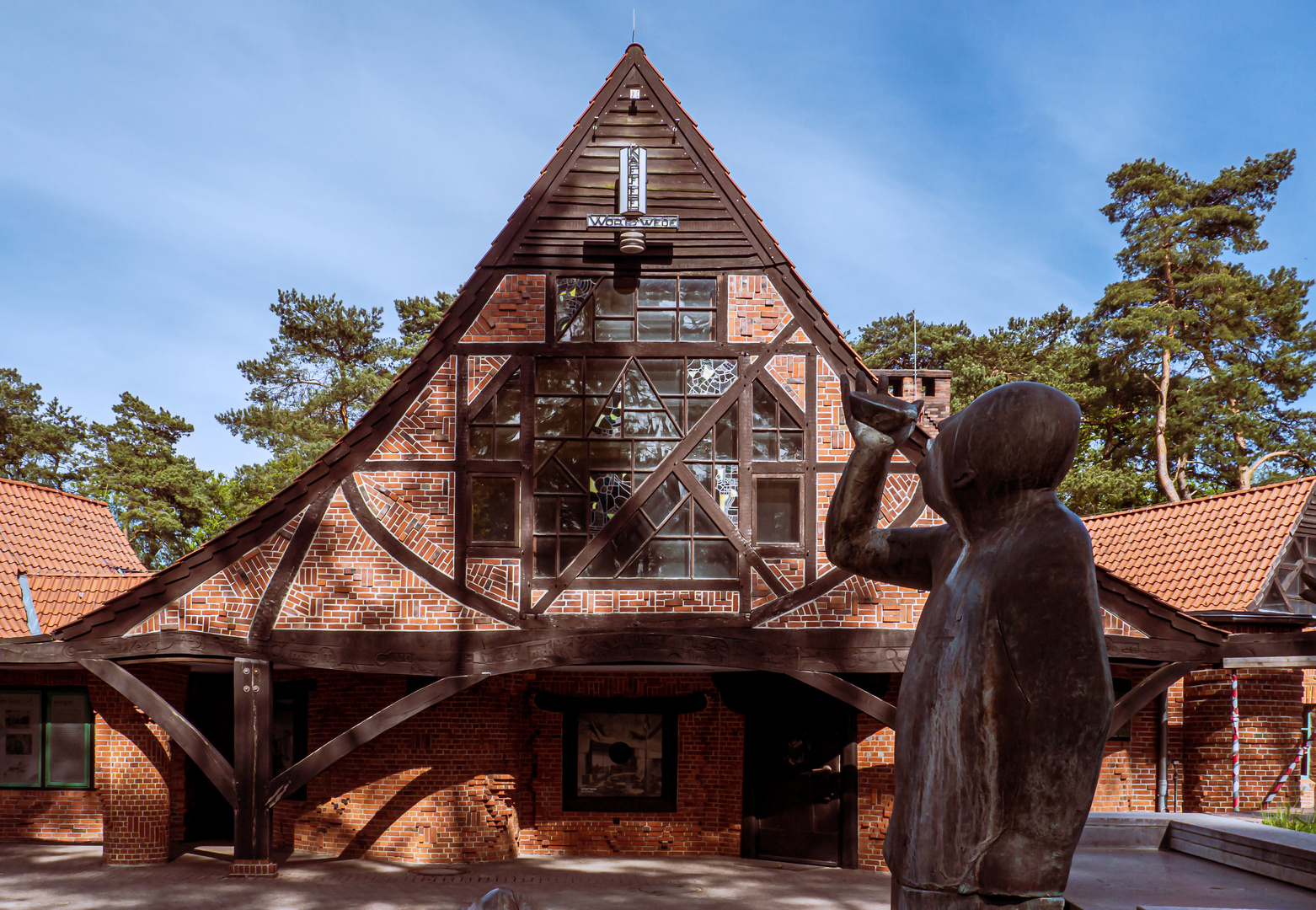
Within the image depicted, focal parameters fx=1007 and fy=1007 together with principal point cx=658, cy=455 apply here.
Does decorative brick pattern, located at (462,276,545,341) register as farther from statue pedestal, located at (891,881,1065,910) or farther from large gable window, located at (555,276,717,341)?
statue pedestal, located at (891,881,1065,910)

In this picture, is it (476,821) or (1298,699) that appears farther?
(1298,699)

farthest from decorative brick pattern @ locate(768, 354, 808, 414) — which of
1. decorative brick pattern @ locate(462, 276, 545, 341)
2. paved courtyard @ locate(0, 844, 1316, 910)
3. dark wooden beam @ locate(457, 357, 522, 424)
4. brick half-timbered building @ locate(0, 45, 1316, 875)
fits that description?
paved courtyard @ locate(0, 844, 1316, 910)

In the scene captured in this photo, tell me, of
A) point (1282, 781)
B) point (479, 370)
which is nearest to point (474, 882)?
point (479, 370)

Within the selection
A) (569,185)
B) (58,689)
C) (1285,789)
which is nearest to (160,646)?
(58,689)

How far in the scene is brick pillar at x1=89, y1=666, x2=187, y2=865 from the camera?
1076 centimetres

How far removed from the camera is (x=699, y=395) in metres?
10.1

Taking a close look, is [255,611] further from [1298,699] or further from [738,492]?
[1298,699]

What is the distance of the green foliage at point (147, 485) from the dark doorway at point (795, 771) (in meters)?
22.1

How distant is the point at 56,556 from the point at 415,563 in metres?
8.65

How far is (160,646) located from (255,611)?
891 millimetres

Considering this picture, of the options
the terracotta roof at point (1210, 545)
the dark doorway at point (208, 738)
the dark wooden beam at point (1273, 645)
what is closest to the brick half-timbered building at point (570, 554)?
the dark wooden beam at point (1273, 645)

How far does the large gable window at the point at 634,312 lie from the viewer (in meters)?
10.3

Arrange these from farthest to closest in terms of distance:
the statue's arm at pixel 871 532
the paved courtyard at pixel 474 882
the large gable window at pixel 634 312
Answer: the large gable window at pixel 634 312 < the paved courtyard at pixel 474 882 < the statue's arm at pixel 871 532

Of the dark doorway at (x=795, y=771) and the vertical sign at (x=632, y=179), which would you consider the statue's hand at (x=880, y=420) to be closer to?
the vertical sign at (x=632, y=179)
